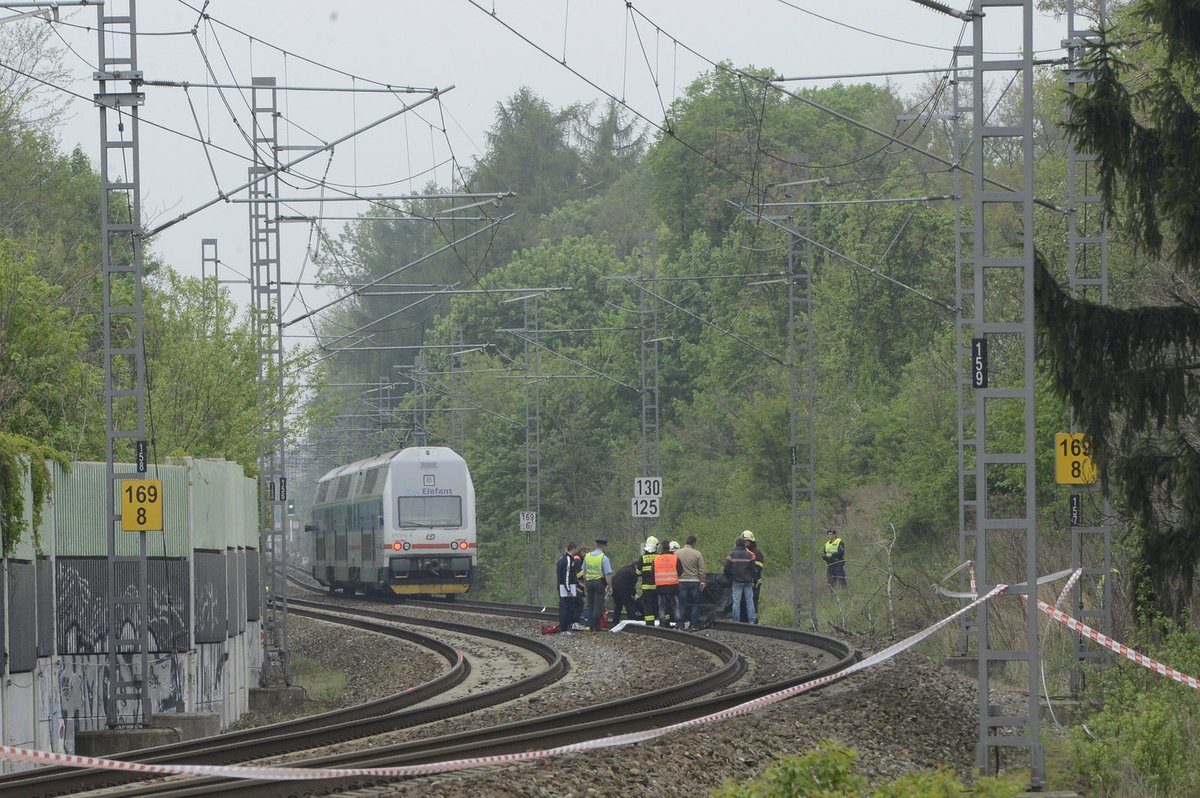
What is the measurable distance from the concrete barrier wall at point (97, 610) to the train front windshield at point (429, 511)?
19.7 meters

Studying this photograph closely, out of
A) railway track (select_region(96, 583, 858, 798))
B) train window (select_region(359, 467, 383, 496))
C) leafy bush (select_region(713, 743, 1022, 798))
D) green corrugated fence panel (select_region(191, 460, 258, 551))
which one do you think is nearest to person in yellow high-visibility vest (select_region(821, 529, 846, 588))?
railway track (select_region(96, 583, 858, 798))

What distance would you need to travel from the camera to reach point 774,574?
4325cm

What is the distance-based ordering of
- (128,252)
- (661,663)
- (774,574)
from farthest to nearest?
1. (128,252)
2. (774,574)
3. (661,663)

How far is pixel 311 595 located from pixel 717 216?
2566 cm

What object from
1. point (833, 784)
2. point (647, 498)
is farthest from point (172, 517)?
point (647, 498)

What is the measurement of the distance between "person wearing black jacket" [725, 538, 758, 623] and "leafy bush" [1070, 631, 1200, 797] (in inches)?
669

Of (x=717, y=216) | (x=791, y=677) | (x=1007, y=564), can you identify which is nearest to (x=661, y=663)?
(x=791, y=677)

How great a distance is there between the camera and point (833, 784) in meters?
9.27

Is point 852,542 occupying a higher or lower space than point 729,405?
lower

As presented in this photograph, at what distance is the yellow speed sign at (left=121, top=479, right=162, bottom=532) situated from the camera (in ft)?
61.4

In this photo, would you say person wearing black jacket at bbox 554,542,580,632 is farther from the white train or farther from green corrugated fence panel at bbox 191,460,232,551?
the white train

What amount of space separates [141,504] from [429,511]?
2740 centimetres

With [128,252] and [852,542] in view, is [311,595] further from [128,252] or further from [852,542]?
[852,542]

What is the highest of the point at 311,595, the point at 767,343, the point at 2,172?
the point at 2,172
